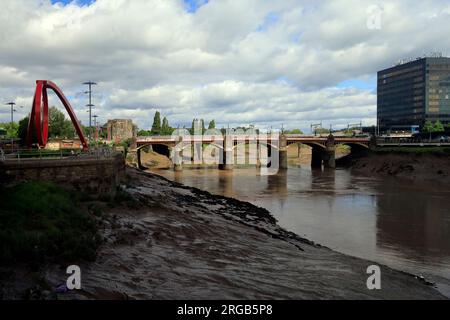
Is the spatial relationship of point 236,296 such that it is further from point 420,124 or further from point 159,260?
point 420,124

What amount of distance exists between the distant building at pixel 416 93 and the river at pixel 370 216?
11544 centimetres

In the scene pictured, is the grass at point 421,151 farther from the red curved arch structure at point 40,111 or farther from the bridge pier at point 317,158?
the red curved arch structure at point 40,111

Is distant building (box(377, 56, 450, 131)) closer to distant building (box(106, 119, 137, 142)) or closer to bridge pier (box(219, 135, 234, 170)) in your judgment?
bridge pier (box(219, 135, 234, 170))

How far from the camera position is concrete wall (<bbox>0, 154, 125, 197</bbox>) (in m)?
25.4

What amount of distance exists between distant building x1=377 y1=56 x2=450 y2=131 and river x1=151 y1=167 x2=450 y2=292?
115 meters

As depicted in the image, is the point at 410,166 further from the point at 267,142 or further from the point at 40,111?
the point at 40,111

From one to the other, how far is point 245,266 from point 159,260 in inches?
157

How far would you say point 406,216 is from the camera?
1524 inches

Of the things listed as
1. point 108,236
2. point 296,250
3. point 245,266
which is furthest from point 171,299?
point 296,250

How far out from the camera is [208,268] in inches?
684

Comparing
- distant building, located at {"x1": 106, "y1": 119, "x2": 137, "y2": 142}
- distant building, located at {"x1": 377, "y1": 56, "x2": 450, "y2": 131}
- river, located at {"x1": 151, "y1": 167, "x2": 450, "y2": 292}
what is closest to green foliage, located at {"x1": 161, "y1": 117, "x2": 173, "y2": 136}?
distant building, located at {"x1": 106, "y1": 119, "x2": 137, "y2": 142}

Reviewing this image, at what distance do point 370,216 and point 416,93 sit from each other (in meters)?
152
